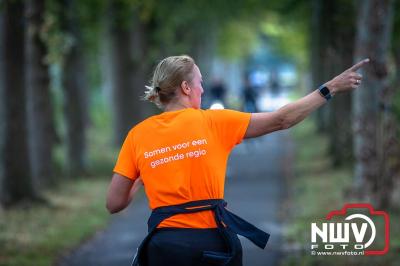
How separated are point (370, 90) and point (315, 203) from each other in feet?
8.98

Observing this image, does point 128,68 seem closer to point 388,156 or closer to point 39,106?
point 39,106

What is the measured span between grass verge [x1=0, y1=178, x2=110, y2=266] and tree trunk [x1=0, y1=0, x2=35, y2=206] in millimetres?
473

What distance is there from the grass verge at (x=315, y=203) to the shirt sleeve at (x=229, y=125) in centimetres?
451

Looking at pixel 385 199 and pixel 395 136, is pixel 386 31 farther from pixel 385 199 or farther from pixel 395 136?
pixel 385 199

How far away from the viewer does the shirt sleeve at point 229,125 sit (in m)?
4.92

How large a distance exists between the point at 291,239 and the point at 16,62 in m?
5.51

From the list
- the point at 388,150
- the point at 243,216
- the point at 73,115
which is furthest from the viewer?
the point at 73,115

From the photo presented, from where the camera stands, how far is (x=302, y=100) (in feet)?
16.3

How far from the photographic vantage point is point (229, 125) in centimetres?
492

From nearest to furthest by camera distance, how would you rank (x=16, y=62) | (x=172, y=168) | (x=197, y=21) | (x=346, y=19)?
1. (x=172, y=168)
2. (x=16, y=62)
3. (x=346, y=19)
4. (x=197, y=21)

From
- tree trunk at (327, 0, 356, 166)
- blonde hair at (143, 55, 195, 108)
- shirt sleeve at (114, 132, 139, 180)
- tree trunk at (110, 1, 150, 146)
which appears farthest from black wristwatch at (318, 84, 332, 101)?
tree trunk at (110, 1, 150, 146)

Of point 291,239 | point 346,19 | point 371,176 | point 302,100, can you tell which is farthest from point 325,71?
point 302,100

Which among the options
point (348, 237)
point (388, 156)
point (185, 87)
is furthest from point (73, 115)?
point (185, 87)

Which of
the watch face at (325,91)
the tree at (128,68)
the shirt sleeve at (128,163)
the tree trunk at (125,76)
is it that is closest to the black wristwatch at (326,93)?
the watch face at (325,91)
